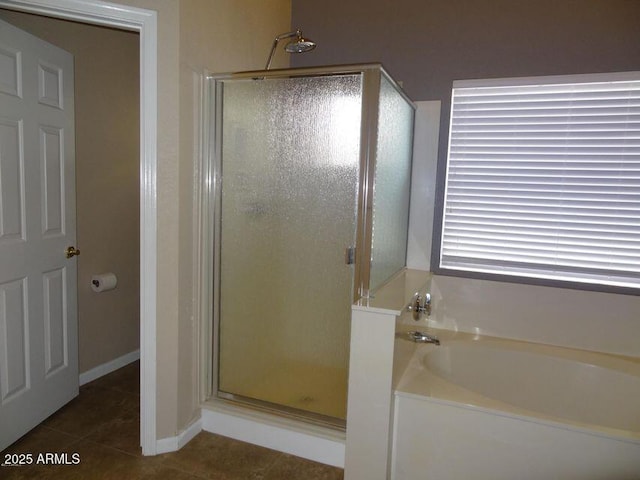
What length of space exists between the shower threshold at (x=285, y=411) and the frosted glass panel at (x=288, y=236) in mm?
21

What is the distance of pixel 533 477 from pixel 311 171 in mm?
1514

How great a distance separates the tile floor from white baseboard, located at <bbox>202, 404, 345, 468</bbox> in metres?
0.03

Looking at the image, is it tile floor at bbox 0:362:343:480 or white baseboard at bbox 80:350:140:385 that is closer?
tile floor at bbox 0:362:343:480

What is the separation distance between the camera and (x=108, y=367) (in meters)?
2.93

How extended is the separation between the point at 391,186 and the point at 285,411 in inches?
48.1

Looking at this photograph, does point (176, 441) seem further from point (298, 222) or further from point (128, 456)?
point (298, 222)

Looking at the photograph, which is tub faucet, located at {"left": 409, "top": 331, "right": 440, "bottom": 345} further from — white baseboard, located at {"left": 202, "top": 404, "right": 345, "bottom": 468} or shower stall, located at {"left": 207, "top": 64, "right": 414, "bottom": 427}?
white baseboard, located at {"left": 202, "top": 404, "right": 345, "bottom": 468}

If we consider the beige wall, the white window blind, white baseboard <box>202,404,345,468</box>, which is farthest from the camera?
the beige wall

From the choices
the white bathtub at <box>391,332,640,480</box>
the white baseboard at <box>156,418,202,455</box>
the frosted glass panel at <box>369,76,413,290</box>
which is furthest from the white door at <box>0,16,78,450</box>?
the white bathtub at <box>391,332,640,480</box>

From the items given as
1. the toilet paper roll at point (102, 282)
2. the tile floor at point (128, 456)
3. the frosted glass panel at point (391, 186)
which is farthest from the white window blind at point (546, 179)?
the toilet paper roll at point (102, 282)

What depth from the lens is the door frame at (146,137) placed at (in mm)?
1769

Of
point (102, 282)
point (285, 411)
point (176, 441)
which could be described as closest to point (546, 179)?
point (285, 411)

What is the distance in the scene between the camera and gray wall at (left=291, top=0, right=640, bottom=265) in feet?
7.27

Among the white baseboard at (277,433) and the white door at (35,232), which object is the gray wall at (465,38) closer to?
the white baseboard at (277,433)
